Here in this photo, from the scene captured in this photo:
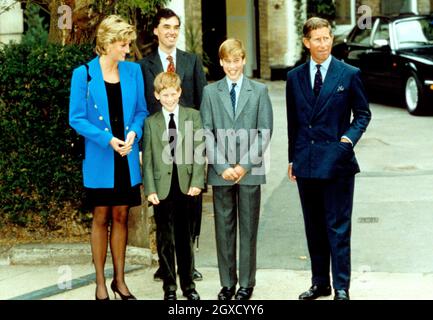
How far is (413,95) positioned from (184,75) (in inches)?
394

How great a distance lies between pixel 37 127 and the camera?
809 cm

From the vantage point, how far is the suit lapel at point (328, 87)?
659 cm

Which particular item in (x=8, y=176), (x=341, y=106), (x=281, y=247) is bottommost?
(x=281, y=247)

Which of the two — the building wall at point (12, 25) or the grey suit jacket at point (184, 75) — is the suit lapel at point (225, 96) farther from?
the building wall at point (12, 25)

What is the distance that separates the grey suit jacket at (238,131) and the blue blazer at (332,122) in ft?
0.90

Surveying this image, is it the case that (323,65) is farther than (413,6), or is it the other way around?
(413,6)

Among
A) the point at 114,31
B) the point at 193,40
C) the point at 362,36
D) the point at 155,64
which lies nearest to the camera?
the point at 114,31

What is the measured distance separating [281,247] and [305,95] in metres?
2.18

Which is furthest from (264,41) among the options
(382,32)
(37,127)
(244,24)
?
(37,127)

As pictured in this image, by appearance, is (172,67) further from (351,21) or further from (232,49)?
(351,21)

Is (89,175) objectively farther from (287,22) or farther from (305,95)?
(287,22)

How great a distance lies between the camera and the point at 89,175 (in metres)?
6.74

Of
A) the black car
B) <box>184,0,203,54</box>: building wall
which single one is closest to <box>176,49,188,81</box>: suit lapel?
the black car
